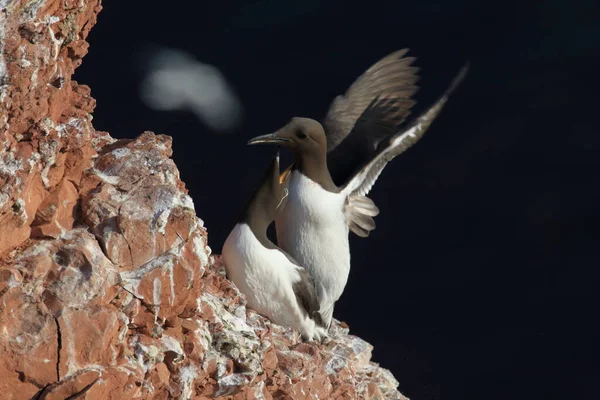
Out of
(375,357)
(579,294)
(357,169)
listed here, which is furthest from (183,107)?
(357,169)

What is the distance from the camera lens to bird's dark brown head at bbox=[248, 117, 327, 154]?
8.77 m

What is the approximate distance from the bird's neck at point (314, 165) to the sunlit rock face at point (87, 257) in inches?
98.6

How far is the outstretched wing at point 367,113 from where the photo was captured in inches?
391

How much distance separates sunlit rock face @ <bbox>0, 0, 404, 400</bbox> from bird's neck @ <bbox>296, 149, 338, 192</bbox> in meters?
2.51

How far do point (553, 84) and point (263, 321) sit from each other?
10939 millimetres

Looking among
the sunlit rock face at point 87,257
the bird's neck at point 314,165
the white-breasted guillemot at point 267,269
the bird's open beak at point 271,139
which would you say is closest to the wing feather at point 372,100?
the bird's neck at point 314,165

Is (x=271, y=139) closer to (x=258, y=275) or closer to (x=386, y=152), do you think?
(x=386, y=152)

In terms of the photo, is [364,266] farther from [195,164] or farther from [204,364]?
[204,364]

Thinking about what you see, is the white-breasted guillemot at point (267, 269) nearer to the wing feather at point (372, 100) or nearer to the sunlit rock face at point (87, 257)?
the sunlit rock face at point (87, 257)

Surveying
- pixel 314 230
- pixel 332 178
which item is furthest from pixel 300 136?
pixel 332 178

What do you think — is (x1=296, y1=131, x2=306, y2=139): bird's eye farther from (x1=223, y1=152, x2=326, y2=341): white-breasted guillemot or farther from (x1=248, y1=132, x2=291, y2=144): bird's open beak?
(x1=223, y1=152, x2=326, y2=341): white-breasted guillemot

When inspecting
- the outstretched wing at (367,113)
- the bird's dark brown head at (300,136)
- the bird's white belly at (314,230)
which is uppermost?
the bird's dark brown head at (300,136)

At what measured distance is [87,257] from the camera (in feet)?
17.9

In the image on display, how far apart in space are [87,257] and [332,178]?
4524mm
